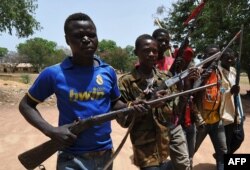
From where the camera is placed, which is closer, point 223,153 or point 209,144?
point 223,153

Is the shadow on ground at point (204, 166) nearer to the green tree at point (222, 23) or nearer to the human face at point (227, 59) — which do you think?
the human face at point (227, 59)

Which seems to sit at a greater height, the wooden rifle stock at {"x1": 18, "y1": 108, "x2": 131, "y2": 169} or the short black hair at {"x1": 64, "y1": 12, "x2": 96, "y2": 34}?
the short black hair at {"x1": 64, "y1": 12, "x2": 96, "y2": 34}

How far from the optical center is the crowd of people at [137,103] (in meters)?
2.78

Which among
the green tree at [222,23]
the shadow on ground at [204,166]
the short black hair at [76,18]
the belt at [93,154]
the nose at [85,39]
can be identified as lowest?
the shadow on ground at [204,166]

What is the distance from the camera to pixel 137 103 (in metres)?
2.89

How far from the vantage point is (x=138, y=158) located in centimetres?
362

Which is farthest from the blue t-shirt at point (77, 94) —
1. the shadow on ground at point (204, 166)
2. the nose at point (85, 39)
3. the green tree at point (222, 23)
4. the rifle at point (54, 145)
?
the green tree at point (222, 23)

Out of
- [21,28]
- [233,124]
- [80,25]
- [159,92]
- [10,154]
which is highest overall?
[21,28]

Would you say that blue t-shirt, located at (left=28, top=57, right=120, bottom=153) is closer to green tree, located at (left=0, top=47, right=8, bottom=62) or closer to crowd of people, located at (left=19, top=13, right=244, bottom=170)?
crowd of people, located at (left=19, top=13, right=244, bottom=170)

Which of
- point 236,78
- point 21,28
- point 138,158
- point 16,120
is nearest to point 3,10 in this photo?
point 21,28

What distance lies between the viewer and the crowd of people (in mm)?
2777

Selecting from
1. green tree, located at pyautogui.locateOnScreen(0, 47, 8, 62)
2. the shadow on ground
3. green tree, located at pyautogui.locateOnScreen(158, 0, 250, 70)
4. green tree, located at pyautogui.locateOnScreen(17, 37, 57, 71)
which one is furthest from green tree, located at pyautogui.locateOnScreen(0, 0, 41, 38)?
green tree, located at pyautogui.locateOnScreen(0, 47, 8, 62)

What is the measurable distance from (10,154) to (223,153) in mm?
3682

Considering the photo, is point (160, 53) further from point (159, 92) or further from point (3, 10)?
point (3, 10)
